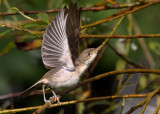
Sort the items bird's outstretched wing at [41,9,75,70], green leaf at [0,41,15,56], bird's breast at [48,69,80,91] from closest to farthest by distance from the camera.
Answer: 1. bird's outstretched wing at [41,9,75,70]
2. bird's breast at [48,69,80,91]
3. green leaf at [0,41,15,56]

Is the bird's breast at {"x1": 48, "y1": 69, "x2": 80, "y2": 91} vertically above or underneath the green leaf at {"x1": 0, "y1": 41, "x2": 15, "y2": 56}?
underneath

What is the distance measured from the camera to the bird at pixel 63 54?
1.62m

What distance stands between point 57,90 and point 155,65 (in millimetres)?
664

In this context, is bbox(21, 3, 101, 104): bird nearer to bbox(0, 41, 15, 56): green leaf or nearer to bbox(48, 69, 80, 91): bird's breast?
bbox(48, 69, 80, 91): bird's breast

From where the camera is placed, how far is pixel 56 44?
5.43 ft

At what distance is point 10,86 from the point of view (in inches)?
91.6

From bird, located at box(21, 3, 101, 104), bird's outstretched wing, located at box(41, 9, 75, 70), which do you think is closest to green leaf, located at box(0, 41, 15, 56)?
bird, located at box(21, 3, 101, 104)

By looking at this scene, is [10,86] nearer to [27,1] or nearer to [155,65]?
[27,1]

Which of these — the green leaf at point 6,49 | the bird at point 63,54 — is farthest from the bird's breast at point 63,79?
the green leaf at point 6,49

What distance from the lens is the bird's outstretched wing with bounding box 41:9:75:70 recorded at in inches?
62.8

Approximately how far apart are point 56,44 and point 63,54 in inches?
3.3

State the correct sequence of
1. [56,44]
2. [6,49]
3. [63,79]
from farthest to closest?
[6,49], [63,79], [56,44]

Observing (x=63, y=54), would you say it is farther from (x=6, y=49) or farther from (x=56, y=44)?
(x=6, y=49)

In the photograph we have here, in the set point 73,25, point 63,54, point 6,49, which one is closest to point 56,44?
point 63,54
